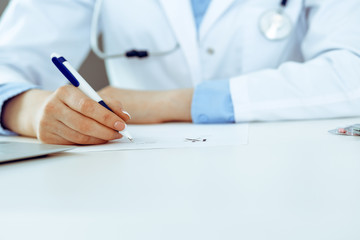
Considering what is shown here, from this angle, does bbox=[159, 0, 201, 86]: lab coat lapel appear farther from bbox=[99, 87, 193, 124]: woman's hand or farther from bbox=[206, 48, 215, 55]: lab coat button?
bbox=[99, 87, 193, 124]: woman's hand

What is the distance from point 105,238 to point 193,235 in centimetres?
5

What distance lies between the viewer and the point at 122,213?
252 mm

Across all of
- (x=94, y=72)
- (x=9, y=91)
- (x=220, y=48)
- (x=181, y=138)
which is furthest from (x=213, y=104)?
(x=94, y=72)

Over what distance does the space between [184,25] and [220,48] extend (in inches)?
4.1

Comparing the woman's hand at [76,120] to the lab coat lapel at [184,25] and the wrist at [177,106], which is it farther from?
the lab coat lapel at [184,25]

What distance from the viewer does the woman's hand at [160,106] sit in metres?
0.74

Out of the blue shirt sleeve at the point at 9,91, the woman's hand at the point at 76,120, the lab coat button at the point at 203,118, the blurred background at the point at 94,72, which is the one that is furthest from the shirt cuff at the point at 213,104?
the blurred background at the point at 94,72

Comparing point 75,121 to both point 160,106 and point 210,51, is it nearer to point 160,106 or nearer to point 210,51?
point 160,106

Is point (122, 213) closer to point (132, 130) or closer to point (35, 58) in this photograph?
point (132, 130)

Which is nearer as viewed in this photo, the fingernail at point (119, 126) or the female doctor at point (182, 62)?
the fingernail at point (119, 126)

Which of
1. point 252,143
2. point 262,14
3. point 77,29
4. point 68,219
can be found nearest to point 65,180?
point 68,219

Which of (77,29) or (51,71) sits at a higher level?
(77,29)

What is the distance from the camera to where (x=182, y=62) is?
996 mm

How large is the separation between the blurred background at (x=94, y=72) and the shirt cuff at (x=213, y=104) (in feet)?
3.21
